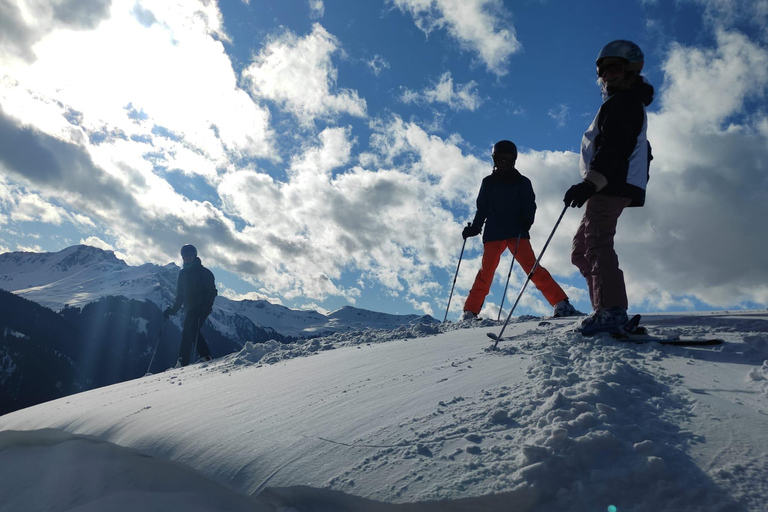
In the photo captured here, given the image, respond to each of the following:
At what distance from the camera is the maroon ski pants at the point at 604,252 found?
3.50 meters

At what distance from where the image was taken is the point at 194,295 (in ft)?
30.9

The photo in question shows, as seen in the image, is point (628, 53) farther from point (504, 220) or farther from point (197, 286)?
point (197, 286)

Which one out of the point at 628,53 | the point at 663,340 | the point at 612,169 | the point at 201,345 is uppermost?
the point at 628,53

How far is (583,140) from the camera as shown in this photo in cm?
373

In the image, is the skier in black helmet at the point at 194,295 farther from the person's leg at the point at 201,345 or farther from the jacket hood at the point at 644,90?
the jacket hood at the point at 644,90

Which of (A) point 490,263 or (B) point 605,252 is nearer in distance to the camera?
(B) point 605,252

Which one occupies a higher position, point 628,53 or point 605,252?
point 628,53

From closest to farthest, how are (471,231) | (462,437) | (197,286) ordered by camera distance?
1. (462,437)
2. (471,231)
3. (197,286)

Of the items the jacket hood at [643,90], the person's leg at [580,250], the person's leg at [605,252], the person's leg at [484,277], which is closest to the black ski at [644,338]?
the person's leg at [605,252]

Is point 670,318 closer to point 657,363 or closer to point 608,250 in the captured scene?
point 608,250

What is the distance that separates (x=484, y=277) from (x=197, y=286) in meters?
6.01

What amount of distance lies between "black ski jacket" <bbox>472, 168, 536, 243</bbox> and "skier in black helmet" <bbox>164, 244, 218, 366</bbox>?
5.76 metres

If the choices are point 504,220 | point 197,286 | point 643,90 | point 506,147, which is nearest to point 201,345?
point 197,286

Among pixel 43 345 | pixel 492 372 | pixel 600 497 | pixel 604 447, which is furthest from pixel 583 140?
pixel 43 345
